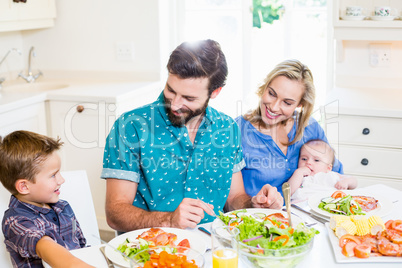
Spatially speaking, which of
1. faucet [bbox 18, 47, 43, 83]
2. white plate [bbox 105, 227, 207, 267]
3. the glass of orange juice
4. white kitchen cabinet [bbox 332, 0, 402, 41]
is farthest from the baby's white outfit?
faucet [bbox 18, 47, 43, 83]

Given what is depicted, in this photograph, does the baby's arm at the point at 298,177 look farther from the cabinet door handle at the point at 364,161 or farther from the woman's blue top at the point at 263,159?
the cabinet door handle at the point at 364,161

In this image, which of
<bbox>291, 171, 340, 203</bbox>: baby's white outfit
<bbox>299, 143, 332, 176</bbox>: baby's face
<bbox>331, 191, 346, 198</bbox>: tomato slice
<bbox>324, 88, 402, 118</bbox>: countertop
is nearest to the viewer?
<bbox>331, 191, 346, 198</bbox>: tomato slice

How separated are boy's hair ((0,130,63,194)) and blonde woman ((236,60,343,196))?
0.89 meters

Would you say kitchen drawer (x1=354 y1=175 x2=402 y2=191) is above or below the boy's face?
below

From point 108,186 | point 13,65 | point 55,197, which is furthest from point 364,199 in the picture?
point 13,65

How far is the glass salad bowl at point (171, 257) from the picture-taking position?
1098mm

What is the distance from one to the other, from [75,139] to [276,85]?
1409mm

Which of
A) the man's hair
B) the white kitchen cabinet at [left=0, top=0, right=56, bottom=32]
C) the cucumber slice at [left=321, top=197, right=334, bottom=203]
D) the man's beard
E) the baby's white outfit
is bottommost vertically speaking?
the baby's white outfit

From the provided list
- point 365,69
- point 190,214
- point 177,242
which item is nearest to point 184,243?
point 177,242

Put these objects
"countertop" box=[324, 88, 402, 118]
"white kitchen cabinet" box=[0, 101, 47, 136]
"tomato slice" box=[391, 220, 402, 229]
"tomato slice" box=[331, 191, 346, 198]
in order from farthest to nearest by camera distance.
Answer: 1. "white kitchen cabinet" box=[0, 101, 47, 136]
2. "countertop" box=[324, 88, 402, 118]
3. "tomato slice" box=[331, 191, 346, 198]
4. "tomato slice" box=[391, 220, 402, 229]

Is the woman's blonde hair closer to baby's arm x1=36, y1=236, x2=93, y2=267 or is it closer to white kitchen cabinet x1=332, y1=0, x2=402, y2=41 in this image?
white kitchen cabinet x1=332, y1=0, x2=402, y2=41

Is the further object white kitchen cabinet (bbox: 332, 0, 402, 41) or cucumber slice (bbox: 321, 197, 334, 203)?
white kitchen cabinet (bbox: 332, 0, 402, 41)

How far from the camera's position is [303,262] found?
126 centimetres

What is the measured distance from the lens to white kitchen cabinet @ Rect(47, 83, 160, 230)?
9.44 ft
